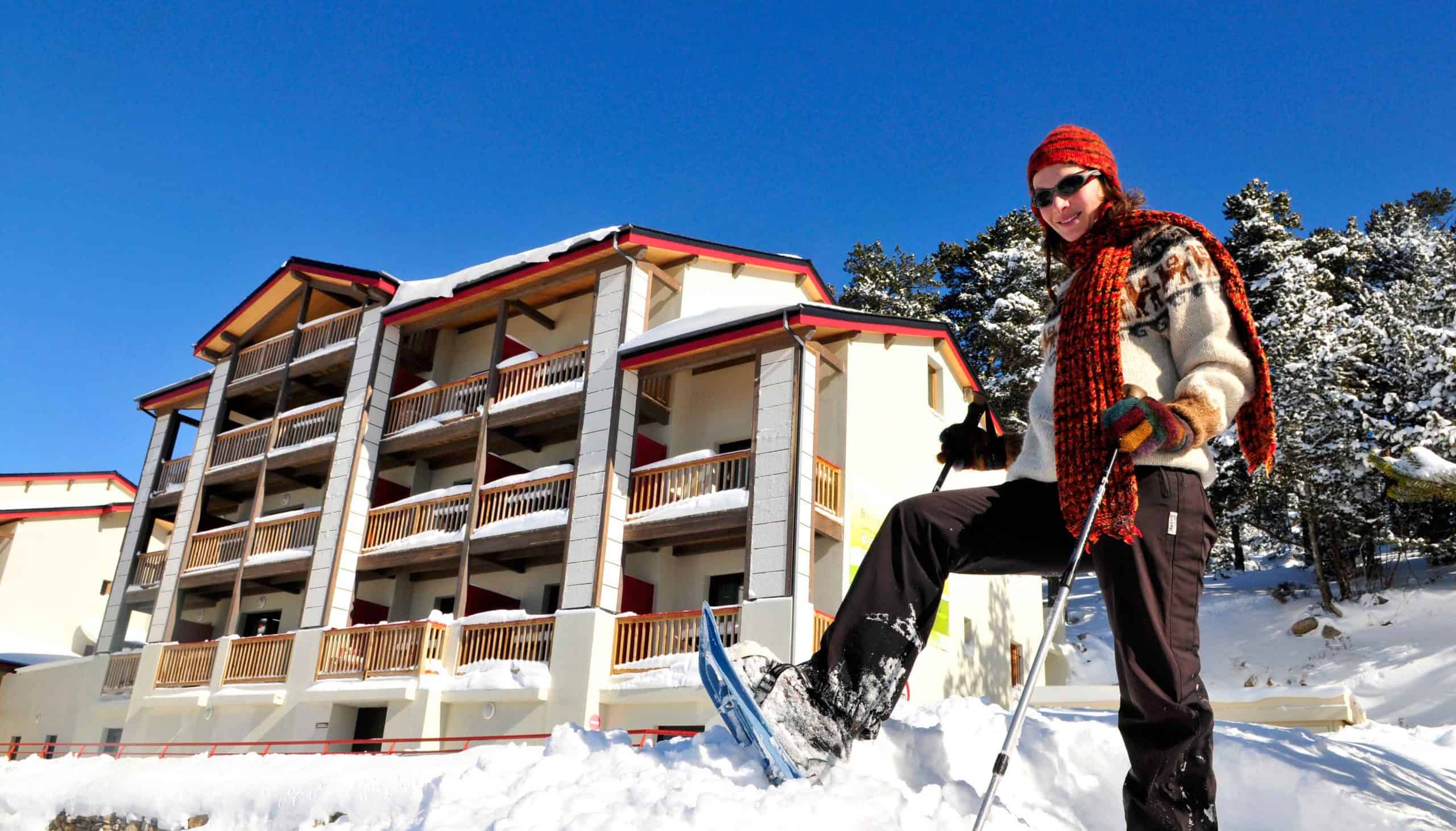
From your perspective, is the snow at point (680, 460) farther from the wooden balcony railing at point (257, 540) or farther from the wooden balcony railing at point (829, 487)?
the wooden balcony railing at point (257, 540)

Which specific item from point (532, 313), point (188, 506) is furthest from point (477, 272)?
point (188, 506)

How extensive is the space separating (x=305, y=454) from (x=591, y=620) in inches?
397

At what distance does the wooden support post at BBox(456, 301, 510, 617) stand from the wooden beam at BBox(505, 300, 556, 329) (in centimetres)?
13

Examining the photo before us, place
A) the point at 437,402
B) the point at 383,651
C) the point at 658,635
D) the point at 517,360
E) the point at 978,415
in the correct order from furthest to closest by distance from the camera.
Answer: the point at 437,402
the point at 517,360
the point at 383,651
the point at 658,635
the point at 978,415

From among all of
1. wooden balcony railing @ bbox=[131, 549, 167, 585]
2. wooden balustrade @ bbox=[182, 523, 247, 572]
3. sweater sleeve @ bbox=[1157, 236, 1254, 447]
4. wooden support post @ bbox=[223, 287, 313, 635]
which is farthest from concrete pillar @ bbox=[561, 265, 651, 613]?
sweater sleeve @ bbox=[1157, 236, 1254, 447]

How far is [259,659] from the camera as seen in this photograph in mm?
20781

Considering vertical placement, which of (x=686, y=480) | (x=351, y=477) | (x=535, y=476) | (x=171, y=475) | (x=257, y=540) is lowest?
(x=257, y=540)

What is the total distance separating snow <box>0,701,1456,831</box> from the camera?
2.69 meters

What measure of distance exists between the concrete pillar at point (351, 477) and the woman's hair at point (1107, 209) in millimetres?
19677

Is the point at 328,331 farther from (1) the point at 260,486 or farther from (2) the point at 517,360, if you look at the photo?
(2) the point at 517,360

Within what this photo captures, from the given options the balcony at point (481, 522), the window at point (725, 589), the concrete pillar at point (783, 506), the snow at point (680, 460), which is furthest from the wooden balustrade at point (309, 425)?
the concrete pillar at point (783, 506)

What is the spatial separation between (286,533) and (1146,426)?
23.1 meters

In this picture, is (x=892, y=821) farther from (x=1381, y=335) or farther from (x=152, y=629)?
(x=1381, y=335)

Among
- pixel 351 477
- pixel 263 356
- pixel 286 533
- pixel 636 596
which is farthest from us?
pixel 263 356
